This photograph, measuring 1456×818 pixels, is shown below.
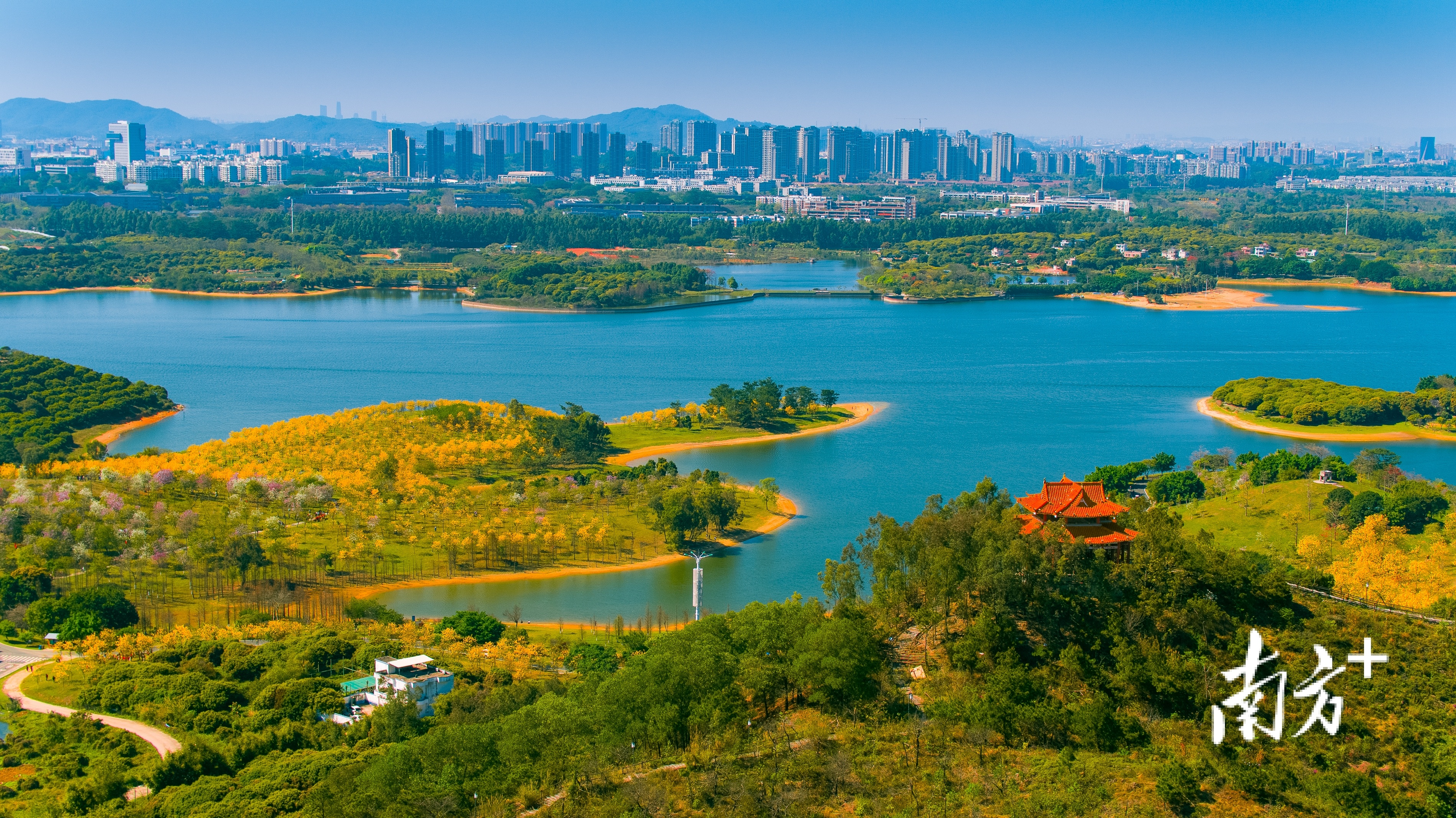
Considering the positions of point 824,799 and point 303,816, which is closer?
point 824,799

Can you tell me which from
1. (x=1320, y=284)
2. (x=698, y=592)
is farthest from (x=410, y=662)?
(x=1320, y=284)

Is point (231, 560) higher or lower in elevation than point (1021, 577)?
lower

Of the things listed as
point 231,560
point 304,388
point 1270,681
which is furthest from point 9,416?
point 1270,681

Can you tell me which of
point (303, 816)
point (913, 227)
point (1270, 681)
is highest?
point (913, 227)

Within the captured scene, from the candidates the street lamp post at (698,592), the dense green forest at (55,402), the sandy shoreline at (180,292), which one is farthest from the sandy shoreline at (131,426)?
the sandy shoreline at (180,292)

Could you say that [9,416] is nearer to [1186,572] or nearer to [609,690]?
[609,690]
